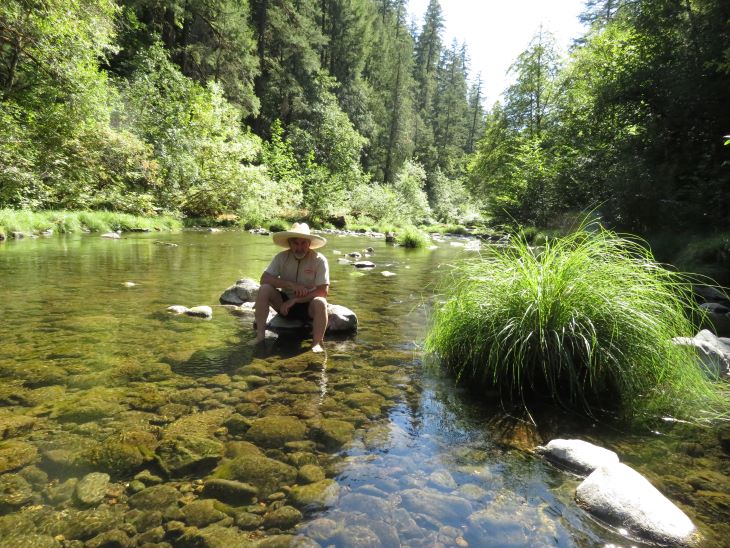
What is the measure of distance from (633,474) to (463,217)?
148 ft

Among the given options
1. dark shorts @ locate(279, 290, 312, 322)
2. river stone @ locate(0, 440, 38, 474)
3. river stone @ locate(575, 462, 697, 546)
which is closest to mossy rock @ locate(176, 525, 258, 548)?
river stone @ locate(0, 440, 38, 474)

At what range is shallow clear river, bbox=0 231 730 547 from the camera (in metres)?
2.26

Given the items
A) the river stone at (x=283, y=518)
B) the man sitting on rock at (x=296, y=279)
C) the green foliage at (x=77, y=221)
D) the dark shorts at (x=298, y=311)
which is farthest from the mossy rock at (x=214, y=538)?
the green foliage at (x=77, y=221)

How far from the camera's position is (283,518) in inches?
91.7

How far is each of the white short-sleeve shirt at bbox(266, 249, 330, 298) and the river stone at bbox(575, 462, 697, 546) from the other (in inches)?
145

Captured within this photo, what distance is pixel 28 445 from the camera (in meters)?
2.82

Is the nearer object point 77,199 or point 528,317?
point 528,317

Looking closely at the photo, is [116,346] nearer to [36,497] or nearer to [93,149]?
[36,497]

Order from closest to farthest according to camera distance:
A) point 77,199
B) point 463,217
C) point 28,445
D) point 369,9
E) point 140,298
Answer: point 28,445 < point 140,298 < point 77,199 < point 463,217 < point 369,9

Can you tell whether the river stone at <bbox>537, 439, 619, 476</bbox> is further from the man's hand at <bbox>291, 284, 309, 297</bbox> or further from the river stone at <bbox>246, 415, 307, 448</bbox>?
the man's hand at <bbox>291, 284, 309, 297</bbox>

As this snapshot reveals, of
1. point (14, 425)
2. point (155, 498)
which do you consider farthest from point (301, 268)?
point (155, 498)

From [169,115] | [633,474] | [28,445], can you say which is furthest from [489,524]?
[169,115]

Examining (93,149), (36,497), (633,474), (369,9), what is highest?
(369,9)

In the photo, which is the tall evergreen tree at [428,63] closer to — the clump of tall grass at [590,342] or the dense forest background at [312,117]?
the dense forest background at [312,117]
